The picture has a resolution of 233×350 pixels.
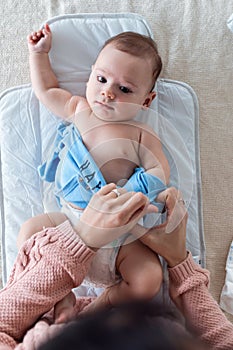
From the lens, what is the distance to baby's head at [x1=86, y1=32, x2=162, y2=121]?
119 cm

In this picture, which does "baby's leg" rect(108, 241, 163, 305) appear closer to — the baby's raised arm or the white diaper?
the white diaper

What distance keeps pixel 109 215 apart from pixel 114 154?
178 mm

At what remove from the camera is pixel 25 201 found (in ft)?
4.32

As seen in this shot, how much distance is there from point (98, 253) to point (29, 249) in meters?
0.14

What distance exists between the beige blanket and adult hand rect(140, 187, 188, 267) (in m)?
0.24

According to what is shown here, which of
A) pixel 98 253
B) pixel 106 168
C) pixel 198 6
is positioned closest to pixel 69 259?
pixel 98 253

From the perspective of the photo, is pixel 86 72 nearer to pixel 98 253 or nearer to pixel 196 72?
pixel 196 72

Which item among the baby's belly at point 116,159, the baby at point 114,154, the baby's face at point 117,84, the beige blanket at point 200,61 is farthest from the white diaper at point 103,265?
the beige blanket at point 200,61

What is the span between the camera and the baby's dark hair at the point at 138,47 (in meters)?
1.20

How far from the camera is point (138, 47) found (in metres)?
1.21

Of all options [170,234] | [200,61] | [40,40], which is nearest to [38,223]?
[170,234]

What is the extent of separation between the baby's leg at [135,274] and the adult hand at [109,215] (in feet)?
0.21

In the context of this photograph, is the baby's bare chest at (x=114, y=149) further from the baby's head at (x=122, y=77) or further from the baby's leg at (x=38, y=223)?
the baby's leg at (x=38, y=223)

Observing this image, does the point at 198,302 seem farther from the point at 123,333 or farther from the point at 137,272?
the point at 123,333
